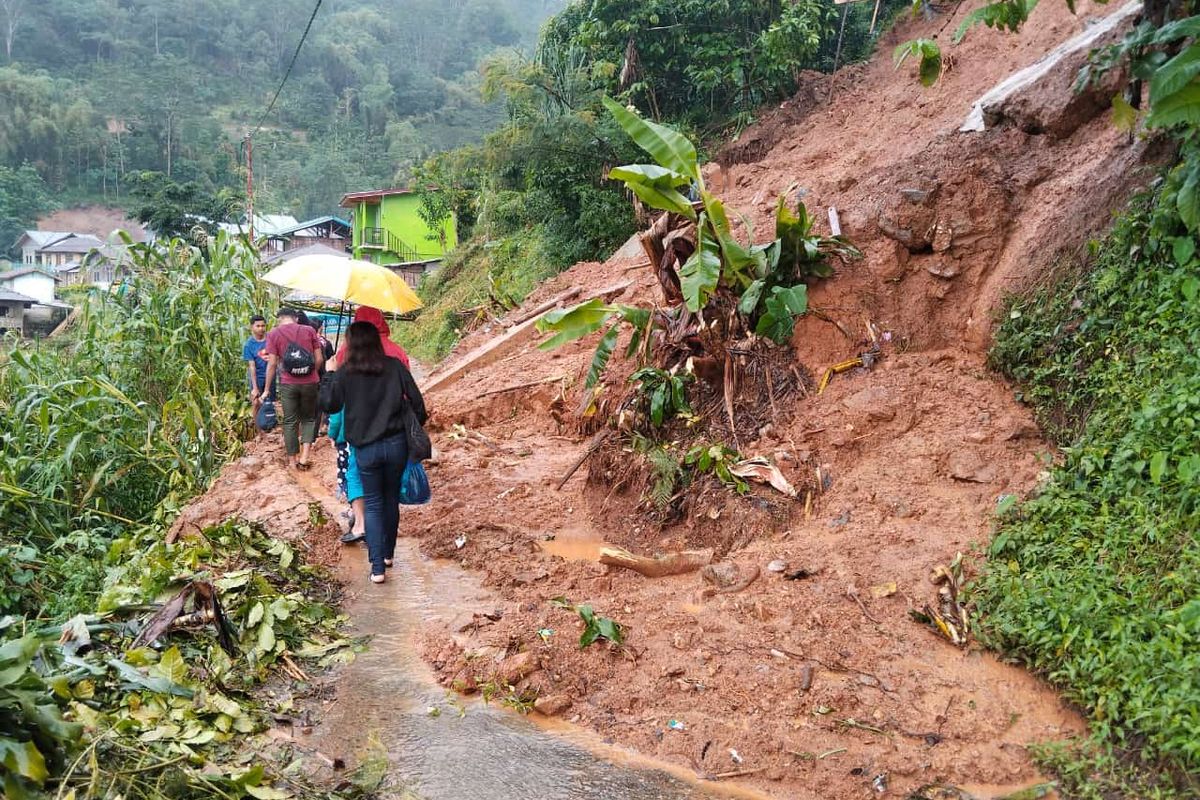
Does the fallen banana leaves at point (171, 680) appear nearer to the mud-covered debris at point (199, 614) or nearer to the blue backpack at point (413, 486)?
the mud-covered debris at point (199, 614)

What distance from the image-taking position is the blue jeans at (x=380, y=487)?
206 inches

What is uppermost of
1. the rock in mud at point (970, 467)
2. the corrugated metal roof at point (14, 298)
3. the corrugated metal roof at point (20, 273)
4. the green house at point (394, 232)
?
the rock in mud at point (970, 467)

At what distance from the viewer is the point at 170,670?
141 inches

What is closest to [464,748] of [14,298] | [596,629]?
[596,629]

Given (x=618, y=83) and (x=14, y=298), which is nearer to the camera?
(x=618, y=83)

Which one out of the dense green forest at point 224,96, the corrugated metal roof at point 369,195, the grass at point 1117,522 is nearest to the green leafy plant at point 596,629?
the grass at point 1117,522

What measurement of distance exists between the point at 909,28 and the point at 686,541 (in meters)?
12.1

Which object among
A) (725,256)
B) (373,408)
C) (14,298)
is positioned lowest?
(14,298)

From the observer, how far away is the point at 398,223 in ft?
121

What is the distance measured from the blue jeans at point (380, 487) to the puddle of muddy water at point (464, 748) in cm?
92

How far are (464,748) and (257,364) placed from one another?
5.84 meters

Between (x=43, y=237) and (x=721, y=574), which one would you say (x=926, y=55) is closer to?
(x=721, y=574)

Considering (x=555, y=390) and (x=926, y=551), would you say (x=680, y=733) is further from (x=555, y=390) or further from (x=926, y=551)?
(x=555, y=390)

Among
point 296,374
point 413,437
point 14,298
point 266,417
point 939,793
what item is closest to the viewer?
point 939,793
